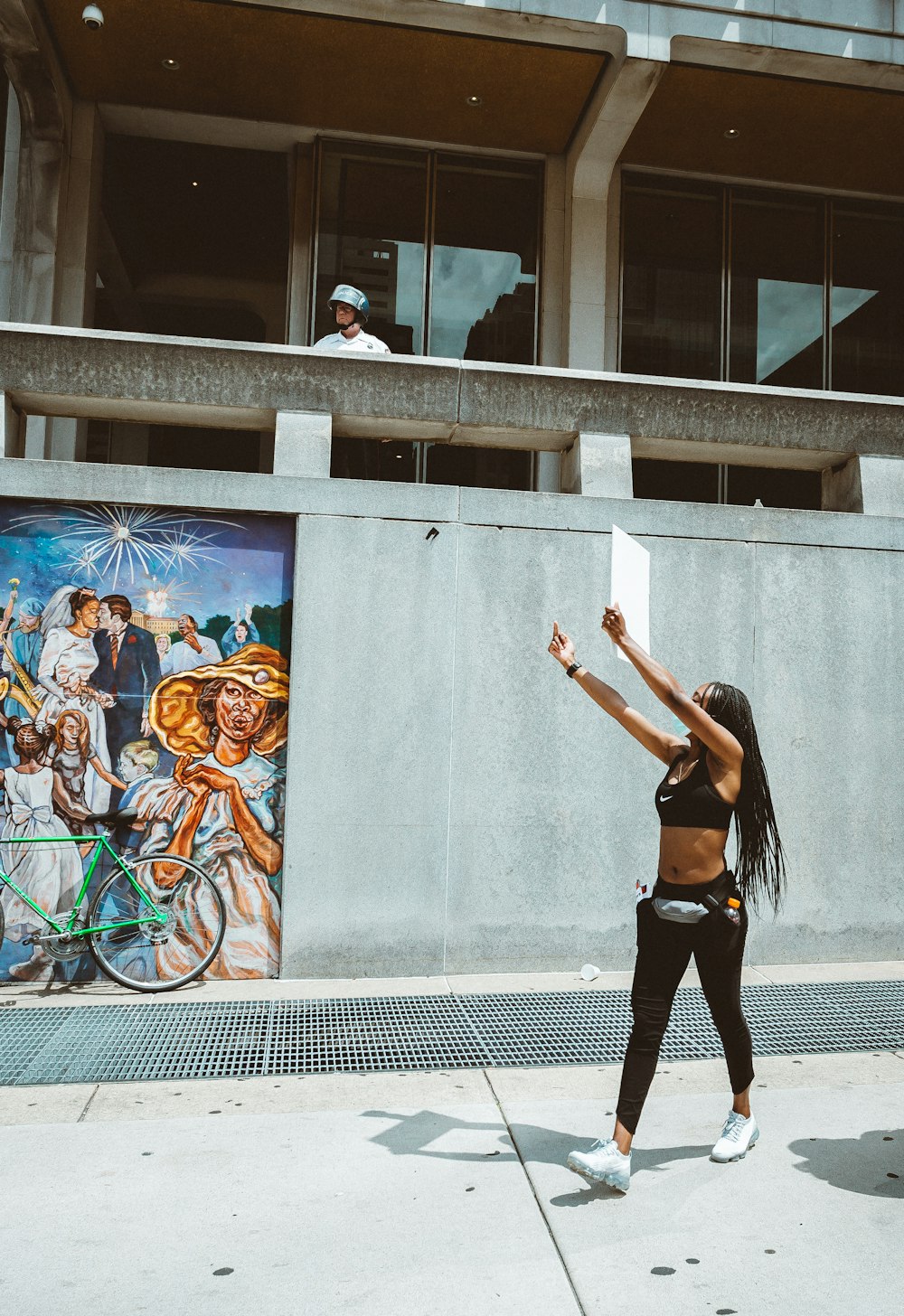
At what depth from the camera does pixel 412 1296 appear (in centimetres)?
307

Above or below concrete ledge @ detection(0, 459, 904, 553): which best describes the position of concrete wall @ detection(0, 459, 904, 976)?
below

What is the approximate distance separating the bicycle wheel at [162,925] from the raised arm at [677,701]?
138 inches

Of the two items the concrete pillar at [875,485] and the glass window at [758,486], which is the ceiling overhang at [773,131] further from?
the concrete pillar at [875,485]

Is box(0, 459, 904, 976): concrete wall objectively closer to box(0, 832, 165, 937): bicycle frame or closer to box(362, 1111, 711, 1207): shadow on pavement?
box(0, 832, 165, 937): bicycle frame

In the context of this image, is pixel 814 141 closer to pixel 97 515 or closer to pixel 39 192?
pixel 39 192

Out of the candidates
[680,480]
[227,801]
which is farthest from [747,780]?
[680,480]

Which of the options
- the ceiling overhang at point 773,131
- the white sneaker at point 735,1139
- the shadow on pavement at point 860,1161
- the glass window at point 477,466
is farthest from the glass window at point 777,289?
the white sneaker at point 735,1139

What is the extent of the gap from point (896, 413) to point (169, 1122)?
6693mm

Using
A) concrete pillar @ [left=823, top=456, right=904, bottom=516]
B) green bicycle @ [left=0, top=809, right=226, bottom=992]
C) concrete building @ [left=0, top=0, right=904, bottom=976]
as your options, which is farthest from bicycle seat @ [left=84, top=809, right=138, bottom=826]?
concrete pillar @ [left=823, top=456, right=904, bottom=516]

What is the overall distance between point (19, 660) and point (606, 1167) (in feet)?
15.3

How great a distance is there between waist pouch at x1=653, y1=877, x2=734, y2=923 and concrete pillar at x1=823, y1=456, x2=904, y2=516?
15.0 feet

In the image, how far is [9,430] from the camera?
6.96 metres

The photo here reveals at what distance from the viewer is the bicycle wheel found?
20.8 feet

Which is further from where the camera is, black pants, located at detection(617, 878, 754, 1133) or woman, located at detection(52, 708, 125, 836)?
woman, located at detection(52, 708, 125, 836)
